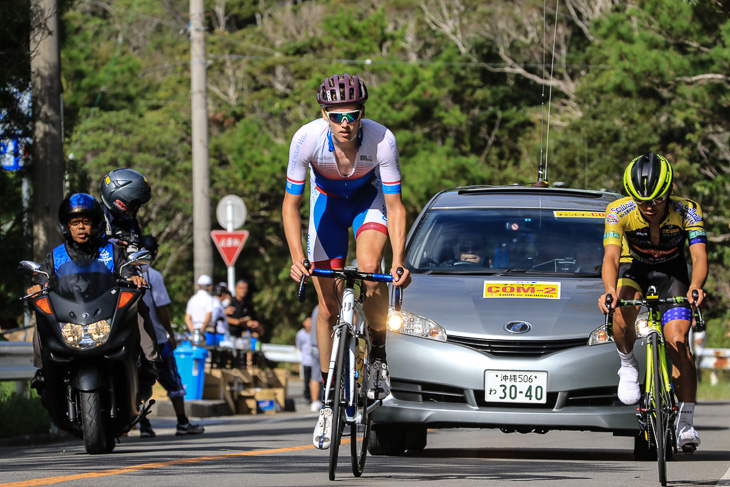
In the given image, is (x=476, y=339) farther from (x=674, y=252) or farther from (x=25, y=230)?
(x=25, y=230)

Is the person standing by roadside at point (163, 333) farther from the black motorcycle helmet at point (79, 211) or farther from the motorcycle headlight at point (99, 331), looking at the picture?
the motorcycle headlight at point (99, 331)

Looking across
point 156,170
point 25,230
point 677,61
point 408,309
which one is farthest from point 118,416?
point 156,170

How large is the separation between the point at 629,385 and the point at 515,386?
711 mm

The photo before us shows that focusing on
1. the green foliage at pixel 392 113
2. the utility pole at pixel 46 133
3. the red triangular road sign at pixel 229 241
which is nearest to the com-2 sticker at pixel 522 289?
the utility pole at pixel 46 133

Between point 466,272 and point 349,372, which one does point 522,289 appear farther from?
point 349,372

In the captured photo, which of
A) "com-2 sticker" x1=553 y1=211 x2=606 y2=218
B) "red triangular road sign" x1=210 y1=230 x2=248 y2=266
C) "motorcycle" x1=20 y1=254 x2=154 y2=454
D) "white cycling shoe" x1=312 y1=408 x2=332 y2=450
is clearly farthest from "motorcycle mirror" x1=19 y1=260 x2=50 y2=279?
"red triangular road sign" x1=210 y1=230 x2=248 y2=266

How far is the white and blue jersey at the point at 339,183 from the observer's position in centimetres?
817

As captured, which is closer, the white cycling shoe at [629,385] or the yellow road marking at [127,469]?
the yellow road marking at [127,469]

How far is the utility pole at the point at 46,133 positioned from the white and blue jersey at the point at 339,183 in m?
7.28

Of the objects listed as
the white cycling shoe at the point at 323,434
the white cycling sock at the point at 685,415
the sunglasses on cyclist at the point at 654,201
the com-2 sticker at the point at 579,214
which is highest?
the sunglasses on cyclist at the point at 654,201

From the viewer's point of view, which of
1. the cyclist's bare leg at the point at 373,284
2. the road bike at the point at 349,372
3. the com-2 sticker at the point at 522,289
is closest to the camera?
the road bike at the point at 349,372

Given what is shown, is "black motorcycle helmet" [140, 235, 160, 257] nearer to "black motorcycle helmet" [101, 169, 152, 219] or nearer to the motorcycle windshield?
"black motorcycle helmet" [101, 169, 152, 219]

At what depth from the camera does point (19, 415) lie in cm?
1270

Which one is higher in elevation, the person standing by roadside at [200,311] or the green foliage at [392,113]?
the green foliage at [392,113]
